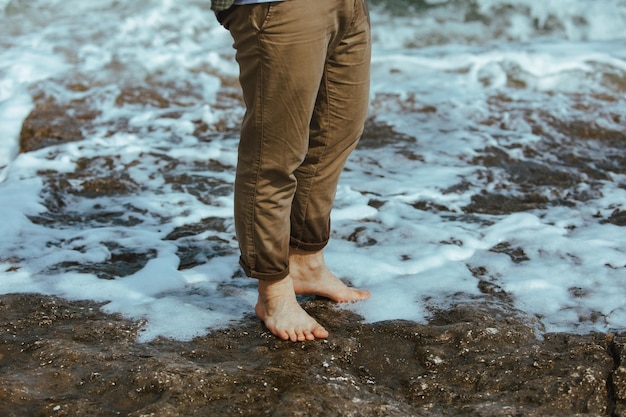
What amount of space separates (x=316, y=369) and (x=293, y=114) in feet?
2.44

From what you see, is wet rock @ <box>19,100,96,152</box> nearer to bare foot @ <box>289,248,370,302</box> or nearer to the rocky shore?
the rocky shore

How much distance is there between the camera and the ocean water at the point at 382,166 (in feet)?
9.41

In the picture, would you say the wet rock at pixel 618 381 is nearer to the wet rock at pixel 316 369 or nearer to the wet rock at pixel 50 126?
the wet rock at pixel 316 369

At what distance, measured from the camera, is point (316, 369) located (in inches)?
86.4

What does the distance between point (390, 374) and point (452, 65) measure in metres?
4.74

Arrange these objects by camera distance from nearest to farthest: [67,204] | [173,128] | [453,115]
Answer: [67,204] < [173,128] < [453,115]

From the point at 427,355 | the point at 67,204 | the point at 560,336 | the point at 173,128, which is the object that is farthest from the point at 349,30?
the point at 173,128

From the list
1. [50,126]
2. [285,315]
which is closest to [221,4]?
[285,315]

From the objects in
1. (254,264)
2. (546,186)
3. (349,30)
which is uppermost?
(349,30)

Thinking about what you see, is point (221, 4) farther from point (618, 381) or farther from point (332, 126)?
point (618, 381)

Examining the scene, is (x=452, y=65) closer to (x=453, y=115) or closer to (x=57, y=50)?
(x=453, y=115)

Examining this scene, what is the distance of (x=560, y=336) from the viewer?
7.99ft

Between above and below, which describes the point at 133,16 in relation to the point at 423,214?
above

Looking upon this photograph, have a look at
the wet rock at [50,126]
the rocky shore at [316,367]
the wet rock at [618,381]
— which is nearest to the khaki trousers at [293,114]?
the rocky shore at [316,367]
